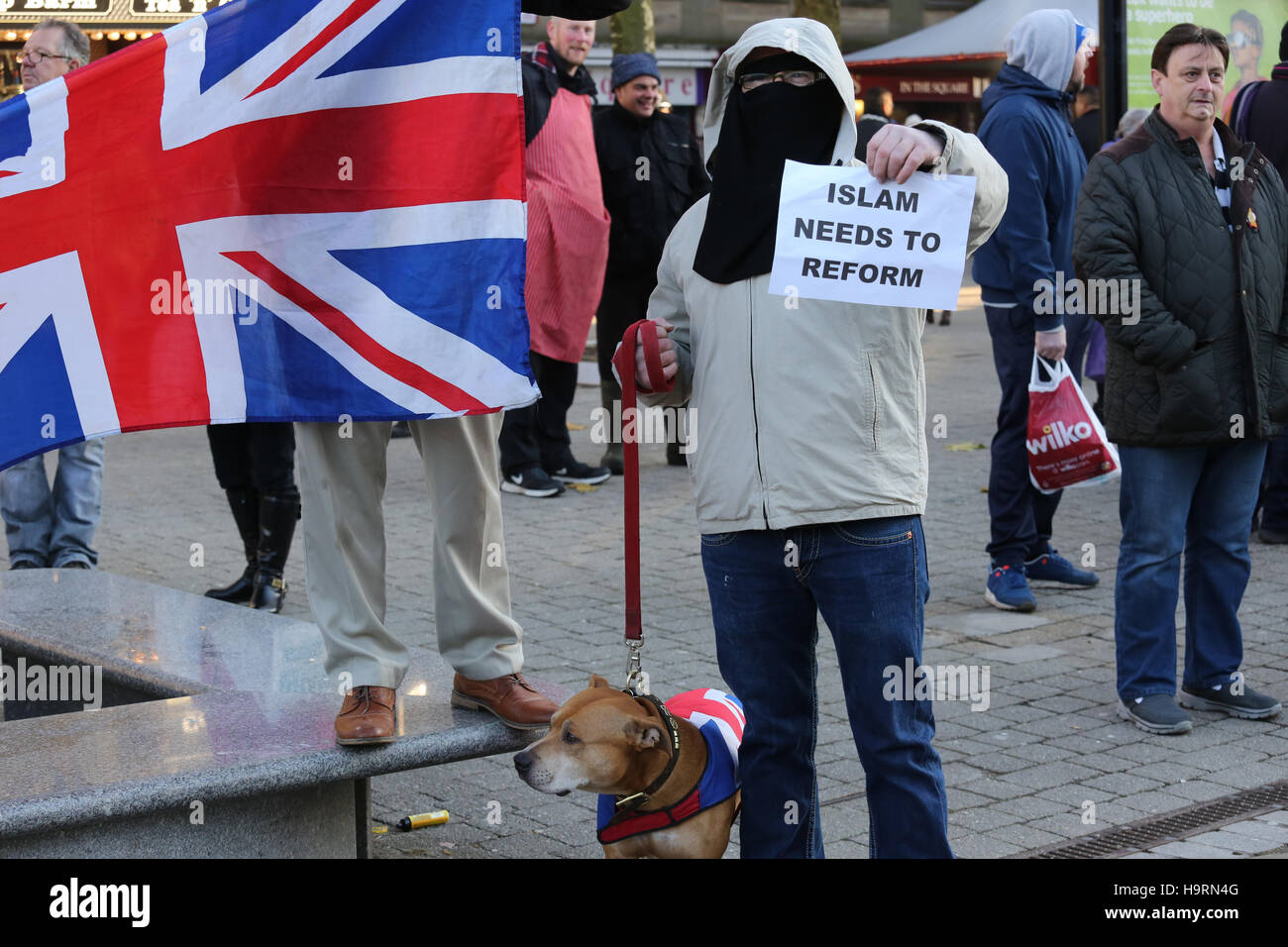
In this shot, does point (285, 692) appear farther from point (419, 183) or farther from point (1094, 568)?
point (1094, 568)

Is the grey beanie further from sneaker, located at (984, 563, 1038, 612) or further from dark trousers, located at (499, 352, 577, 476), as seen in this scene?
sneaker, located at (984, 563, 1038, 612)

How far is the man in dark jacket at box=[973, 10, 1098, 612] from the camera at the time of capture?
7.00 metres

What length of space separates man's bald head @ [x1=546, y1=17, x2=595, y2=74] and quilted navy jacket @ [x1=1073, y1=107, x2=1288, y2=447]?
460cm

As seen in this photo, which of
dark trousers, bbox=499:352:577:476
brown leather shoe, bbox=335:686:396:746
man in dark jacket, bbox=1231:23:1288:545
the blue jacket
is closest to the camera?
brown leather shoe, bbox=335:686:396:746

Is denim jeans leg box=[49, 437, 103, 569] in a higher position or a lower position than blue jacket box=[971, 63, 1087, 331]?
lower

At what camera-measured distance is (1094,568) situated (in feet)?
25.7

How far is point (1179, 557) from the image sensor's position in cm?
551

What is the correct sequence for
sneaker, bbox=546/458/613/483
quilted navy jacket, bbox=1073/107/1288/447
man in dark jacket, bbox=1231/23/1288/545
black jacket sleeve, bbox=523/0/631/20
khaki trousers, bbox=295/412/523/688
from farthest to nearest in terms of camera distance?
Answer: sneaker, bbox=546/458/613/483 < man in dark jacket, bbox=1231/23/1288/545 < quilted navy jacket, bbox=1073/107/1288/447 < black jacket sleeve, bbox=523/0/631/20 < khaki trousers, bbox=295/412/523/688

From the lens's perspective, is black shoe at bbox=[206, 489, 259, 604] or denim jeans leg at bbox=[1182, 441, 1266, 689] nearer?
denim jeans leg at bbox=[1182, 441, 1266, 689]

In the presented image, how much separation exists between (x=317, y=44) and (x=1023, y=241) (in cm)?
379

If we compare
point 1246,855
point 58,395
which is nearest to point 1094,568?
point 1246,855

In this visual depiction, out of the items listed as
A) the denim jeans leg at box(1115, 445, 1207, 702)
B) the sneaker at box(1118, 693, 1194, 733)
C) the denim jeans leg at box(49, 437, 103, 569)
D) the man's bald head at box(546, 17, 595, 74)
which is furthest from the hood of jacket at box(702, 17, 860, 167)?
the man's bald head at box(546, 17, 595, 74)

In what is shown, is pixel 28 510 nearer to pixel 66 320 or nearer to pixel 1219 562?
pixel 66 320

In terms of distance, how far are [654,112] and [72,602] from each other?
562cm
